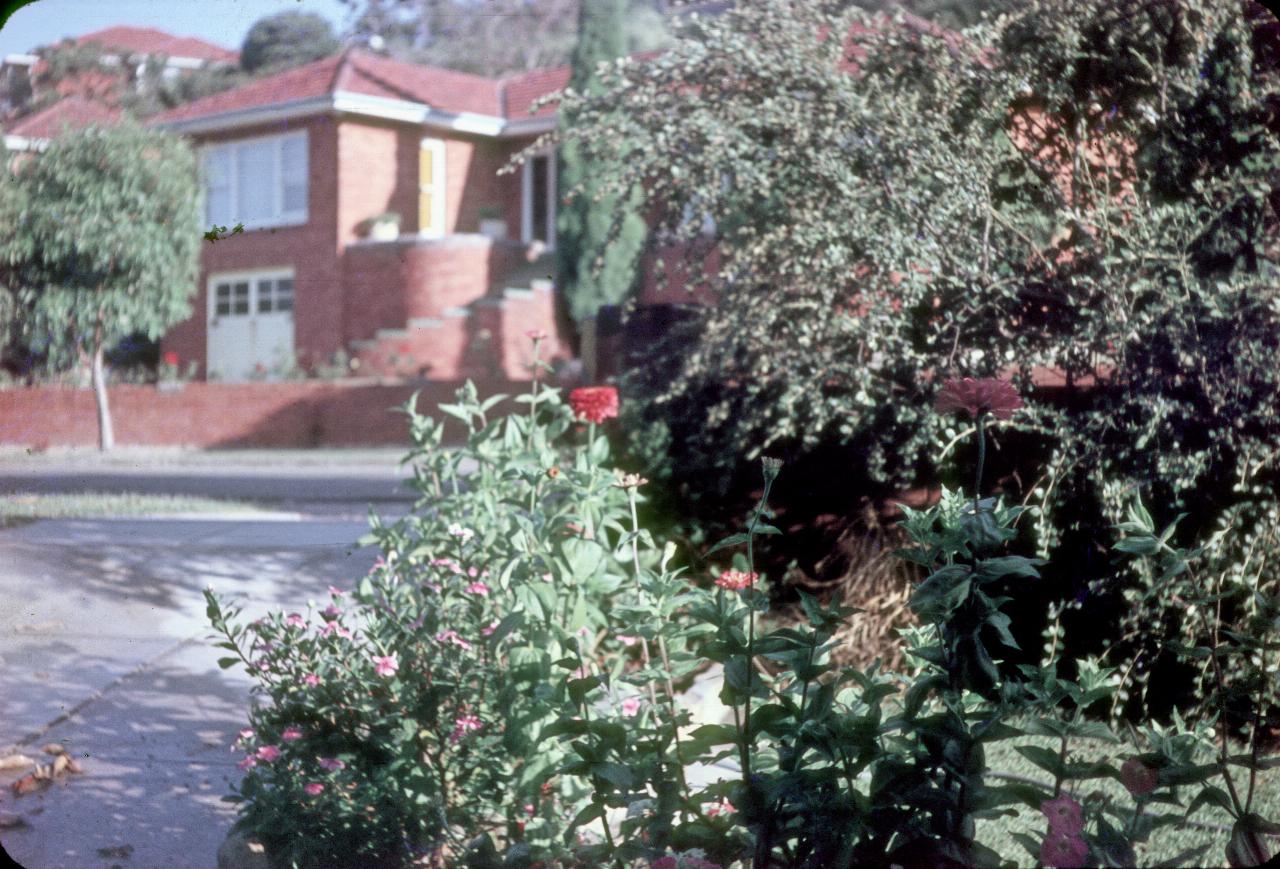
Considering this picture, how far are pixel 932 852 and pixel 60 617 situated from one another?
4176 millimetres

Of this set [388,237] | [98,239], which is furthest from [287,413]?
[98,239]

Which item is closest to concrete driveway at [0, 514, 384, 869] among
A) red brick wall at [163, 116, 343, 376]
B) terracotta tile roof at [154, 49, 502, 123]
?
terracotta tile roof at [154, 49, 502, 123]

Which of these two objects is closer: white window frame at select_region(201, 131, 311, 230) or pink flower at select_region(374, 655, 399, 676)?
pink flower at select_region(374, 655, 399, 676)

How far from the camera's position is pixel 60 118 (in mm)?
3791

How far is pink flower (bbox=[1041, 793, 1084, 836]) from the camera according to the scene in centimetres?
181

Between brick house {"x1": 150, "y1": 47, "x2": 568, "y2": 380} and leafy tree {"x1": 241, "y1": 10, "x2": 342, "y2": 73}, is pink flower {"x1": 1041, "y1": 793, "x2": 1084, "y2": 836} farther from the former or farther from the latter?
brick house {"x1": 150, "y1": 47, "x2": 568, "y2": 380}

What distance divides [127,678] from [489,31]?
6228mm

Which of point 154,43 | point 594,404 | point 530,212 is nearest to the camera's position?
point 154,43

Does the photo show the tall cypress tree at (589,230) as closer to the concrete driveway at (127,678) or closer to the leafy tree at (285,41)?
the concrete driveway at (127,678)

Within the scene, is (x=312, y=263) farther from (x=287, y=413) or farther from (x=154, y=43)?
(x=154, y=43)

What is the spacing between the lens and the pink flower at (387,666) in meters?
3.13

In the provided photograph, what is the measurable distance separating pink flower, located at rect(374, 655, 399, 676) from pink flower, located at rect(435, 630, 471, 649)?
0.14m

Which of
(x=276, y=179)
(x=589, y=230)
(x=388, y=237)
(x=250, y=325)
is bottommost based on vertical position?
(x=250, y=325)

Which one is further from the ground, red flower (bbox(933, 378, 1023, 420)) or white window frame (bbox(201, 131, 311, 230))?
white window frame (bbox(201, 131, 311, 230))
